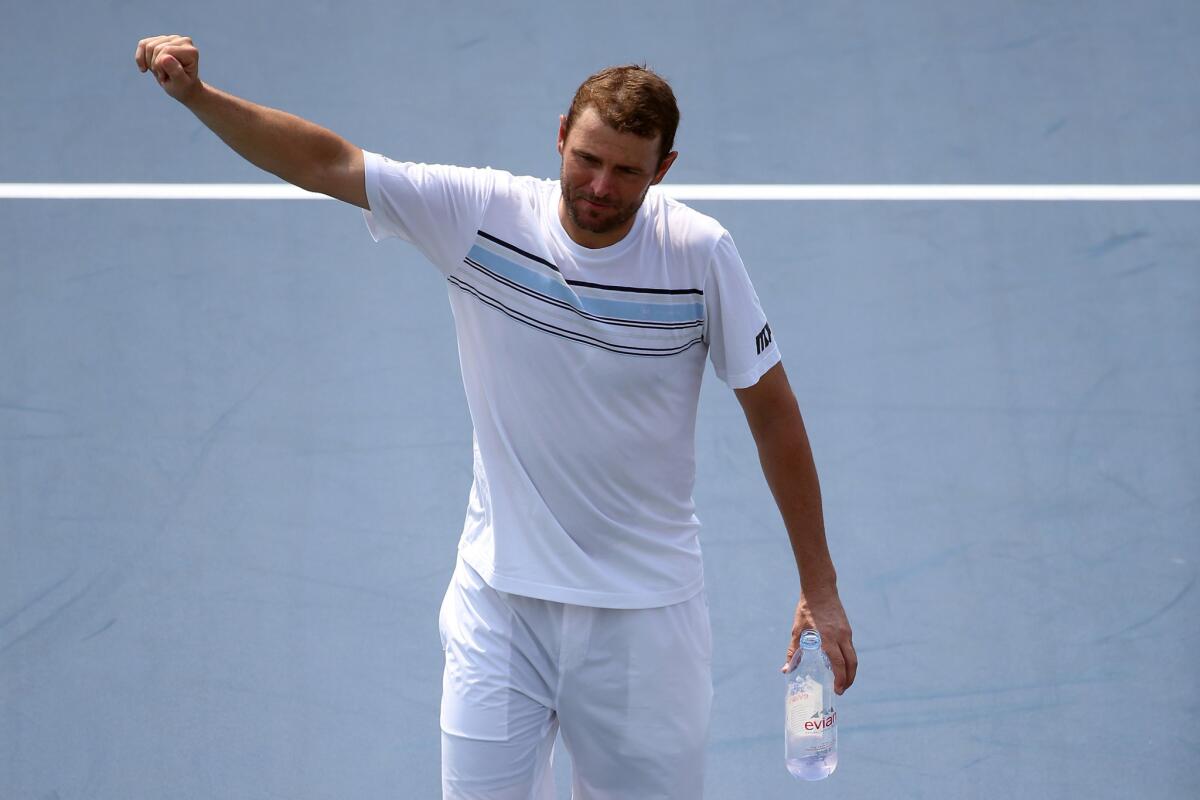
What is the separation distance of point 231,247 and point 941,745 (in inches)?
105

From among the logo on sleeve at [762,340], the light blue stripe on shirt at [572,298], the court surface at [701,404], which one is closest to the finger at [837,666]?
the logo on sleeve at [762,340]

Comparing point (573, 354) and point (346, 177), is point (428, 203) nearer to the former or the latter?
point (346, 177)

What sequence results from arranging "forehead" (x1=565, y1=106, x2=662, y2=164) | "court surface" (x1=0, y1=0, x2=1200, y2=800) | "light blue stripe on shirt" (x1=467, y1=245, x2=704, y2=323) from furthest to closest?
"court surface" (x1=0, y1=0, x2=1200, y2=800), "light blue stripe on shirt" (x1=467, y1=245, x2=704, y2=323), "forehead" (x1=565, y1=106, x2=662, y2=164)

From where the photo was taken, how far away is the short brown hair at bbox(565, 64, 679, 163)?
2.88 meters

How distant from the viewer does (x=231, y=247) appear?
4.95 metres

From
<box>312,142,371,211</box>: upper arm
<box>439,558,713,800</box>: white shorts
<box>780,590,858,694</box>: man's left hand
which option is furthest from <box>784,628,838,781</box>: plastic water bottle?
<box>312,142,371,211</box>: upper arm

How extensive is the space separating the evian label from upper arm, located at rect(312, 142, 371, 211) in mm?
1445

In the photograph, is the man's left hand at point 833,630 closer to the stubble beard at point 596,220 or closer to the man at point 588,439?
the man at point 588,439

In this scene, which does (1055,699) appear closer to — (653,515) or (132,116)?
(653,515)

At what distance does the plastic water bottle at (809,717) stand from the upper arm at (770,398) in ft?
1.90

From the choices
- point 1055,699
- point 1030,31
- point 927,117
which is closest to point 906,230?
point 927,117

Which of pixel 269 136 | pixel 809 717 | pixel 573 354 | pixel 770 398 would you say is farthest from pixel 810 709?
pixel 269 136

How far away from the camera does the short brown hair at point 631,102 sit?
9.46 feet

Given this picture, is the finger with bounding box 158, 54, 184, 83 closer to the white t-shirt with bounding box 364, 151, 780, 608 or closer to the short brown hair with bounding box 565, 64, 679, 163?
the white t-shirt with bounding box 364, 151, 780, 608
